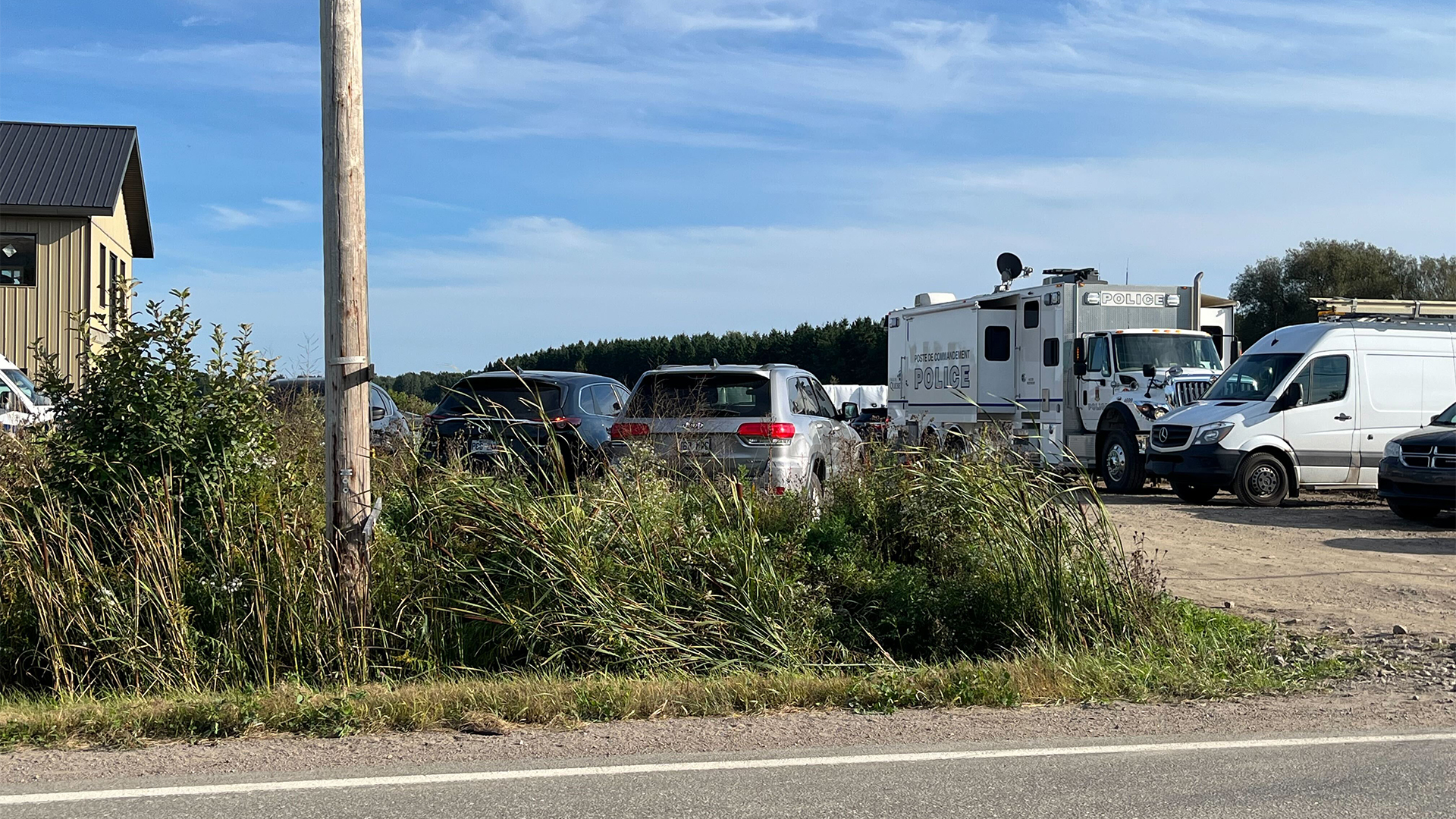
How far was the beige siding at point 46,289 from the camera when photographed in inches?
1025

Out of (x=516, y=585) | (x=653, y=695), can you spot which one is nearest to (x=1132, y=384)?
(x=516, y=585)

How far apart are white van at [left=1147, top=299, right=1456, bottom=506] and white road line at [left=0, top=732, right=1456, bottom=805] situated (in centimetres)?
1117

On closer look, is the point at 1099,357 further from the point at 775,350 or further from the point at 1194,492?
the point at 775,350

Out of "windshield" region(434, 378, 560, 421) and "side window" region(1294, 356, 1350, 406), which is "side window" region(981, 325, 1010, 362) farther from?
"windshield" region(434, 378, 560, 421)

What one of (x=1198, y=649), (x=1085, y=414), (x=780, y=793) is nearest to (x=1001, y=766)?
(x=780, y=793)

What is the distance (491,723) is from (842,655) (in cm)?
227

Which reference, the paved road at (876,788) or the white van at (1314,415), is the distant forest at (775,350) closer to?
the white van at (1314,415)

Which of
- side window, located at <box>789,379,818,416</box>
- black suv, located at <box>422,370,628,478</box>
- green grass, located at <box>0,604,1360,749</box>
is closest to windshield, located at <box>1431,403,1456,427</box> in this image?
side window, located at <box>789,379,818,416</box>

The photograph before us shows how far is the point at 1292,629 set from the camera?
8664 mm

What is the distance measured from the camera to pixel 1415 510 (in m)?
15.1

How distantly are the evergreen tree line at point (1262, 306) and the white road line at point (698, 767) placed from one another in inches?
1489

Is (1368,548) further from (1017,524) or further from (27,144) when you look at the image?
(27,144)

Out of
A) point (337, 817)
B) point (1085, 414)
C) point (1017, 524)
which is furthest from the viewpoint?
point (1085, 414)

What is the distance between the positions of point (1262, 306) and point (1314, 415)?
49.6 metres
